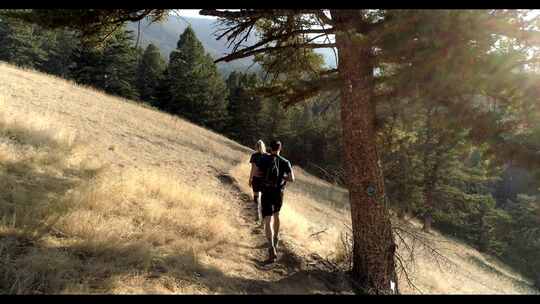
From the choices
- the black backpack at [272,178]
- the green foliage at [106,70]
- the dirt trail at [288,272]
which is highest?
the green foliage at [106,70]

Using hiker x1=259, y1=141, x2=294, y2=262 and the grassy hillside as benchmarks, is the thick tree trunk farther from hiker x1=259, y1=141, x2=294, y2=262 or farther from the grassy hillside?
hiker x1=259, y1=141, x2=294, y2=262

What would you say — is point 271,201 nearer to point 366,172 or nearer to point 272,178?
point 272,178

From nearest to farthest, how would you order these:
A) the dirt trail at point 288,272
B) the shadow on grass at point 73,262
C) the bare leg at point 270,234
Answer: the shadow on grass at point 73,262
the dirt trail at point 288,272
the bare leg at point 270,234

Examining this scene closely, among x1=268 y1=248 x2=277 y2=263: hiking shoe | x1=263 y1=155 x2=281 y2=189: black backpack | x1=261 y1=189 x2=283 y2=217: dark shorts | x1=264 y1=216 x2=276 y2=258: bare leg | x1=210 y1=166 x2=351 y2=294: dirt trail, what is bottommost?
x1=210 y1=166 x2=351 y2=294: dirt trail

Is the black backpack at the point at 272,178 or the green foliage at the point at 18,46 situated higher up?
the green foliage at the point at 18,46

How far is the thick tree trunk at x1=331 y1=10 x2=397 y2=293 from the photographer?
218 inches

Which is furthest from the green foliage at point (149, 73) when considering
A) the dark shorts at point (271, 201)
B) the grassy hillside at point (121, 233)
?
the dark shorts at point (271, 201)

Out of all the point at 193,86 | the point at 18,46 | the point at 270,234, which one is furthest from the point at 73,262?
the point at 18,46

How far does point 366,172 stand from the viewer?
558 cm

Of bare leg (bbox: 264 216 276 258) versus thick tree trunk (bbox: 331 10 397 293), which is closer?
thick tree trunk (bbox: 331 10 397 293)

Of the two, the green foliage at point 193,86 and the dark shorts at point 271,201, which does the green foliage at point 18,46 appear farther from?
the dark shorts at point 271,201

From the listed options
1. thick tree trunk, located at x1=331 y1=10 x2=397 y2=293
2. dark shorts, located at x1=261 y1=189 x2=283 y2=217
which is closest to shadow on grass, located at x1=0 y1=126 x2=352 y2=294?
thick tree trunk, located at x1=331 y1=10 x2=397 y2=293

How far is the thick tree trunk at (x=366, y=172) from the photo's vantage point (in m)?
5.55

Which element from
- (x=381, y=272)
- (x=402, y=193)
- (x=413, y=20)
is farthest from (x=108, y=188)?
(x=402, y=193)
